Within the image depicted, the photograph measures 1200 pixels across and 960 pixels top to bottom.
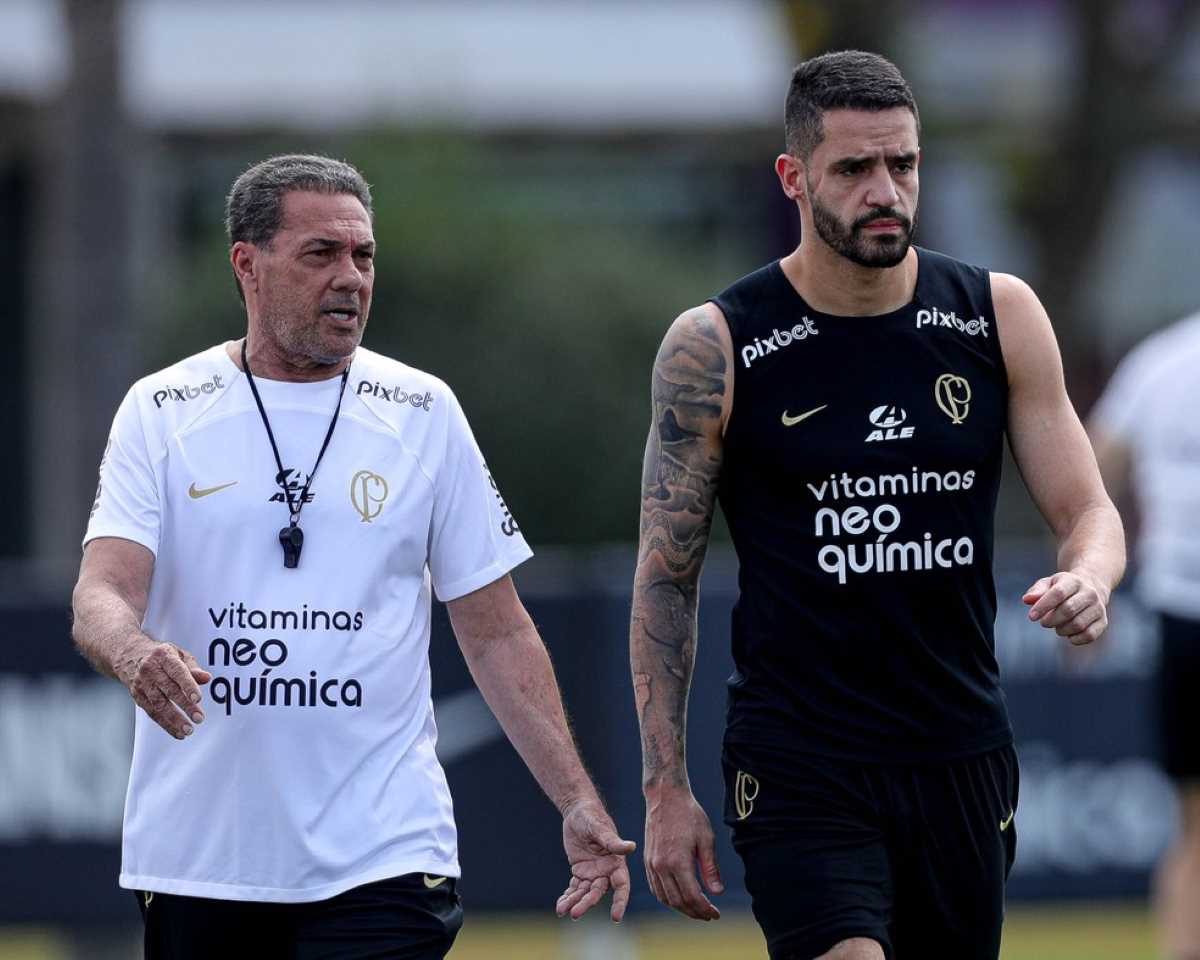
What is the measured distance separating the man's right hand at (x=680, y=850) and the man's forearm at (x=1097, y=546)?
987 millimetres

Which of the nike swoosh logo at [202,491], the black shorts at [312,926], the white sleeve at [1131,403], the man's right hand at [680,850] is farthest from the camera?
the white sleeve at [1131,403]

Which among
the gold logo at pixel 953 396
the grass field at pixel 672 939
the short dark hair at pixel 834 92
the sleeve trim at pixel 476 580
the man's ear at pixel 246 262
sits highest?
the short dark hair at pixel 834 92

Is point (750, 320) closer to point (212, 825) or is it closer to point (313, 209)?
point (313, 209)

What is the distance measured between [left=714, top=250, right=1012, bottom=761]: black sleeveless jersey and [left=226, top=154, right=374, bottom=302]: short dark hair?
0.93 metres

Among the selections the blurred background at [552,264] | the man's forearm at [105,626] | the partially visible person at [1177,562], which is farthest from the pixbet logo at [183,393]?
the blurred background at [552,264]

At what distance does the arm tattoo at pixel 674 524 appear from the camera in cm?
545

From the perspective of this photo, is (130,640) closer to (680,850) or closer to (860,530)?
(680,850)

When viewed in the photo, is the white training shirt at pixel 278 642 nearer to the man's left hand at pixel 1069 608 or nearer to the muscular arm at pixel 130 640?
the muscular arm at pixel 130 640

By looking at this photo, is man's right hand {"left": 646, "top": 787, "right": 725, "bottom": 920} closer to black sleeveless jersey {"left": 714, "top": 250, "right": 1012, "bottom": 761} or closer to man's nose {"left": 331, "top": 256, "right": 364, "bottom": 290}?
black sleeveless jersey {"left": 714, "top": 250, "right": 1012, "bottom": 761}

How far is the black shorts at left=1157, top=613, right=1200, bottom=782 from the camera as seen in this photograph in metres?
8.37

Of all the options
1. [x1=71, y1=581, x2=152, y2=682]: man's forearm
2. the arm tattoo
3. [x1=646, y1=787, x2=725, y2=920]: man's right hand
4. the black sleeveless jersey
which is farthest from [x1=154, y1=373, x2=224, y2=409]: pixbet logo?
[x1=646, y1=787, x2=725, y2=920]: man's right hand

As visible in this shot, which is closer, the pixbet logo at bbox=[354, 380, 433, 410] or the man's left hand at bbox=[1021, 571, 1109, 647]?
the man's left hand at bbox=[1021, 571, 1109, 647]

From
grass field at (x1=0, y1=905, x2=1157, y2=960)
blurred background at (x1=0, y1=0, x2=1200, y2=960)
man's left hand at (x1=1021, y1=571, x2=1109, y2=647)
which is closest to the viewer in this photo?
man's left hand at (x1=1021, y1=571, x2=1109, y2=647)

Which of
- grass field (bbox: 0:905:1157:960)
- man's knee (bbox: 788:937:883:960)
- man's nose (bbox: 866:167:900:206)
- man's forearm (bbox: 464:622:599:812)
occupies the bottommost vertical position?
grass field (bbox: 0:905:1157:960)
